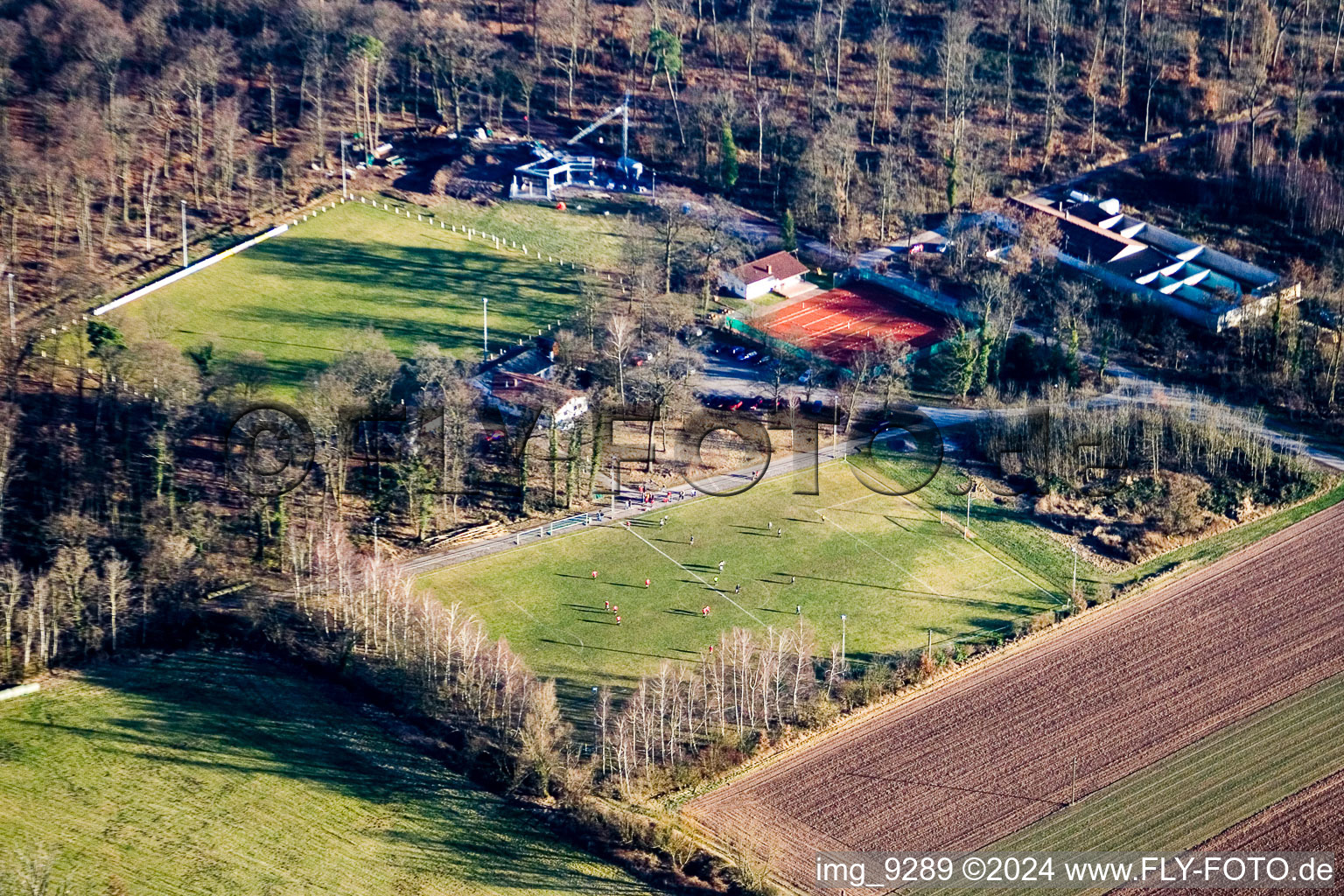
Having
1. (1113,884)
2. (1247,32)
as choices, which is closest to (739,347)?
(1113,884)

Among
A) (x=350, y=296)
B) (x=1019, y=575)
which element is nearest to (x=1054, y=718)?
(x=1019, y=575)

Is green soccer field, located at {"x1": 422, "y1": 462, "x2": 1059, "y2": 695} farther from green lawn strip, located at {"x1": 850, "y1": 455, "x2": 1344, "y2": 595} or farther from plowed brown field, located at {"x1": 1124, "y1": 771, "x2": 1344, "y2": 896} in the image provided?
plowed brown field, located at {"x1": 1124, "y1": 771, "x2": 1344, "y2": 896}

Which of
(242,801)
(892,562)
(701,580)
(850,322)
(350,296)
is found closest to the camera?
(242,801)

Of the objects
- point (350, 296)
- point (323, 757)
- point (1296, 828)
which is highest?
point (350, 296)

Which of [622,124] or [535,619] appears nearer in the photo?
[535,619]

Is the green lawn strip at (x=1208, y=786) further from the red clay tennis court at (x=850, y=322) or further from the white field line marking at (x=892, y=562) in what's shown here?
the red clay tennis court at (x=850, y=322)

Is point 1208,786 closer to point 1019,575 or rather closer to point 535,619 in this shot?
point 1019,575
